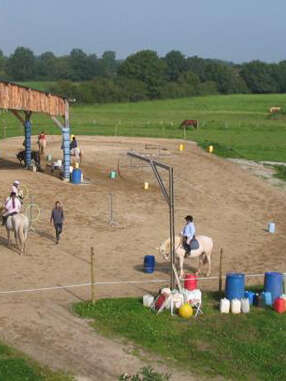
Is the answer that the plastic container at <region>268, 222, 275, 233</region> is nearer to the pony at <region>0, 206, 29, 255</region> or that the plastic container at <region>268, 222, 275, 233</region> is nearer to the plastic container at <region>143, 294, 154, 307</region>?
the pony at <region>0, 206, 29, 255</region>

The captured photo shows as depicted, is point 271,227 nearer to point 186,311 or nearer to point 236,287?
point 236,287

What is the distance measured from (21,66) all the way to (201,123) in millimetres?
113106

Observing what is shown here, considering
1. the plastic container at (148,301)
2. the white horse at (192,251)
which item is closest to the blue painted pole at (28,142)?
the white horse at (192,251)

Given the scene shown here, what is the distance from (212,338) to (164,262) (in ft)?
21.3

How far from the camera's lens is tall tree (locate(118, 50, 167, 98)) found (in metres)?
122

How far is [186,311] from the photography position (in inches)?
639

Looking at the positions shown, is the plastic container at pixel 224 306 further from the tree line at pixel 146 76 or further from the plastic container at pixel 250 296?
the tree line at pixel 146 76

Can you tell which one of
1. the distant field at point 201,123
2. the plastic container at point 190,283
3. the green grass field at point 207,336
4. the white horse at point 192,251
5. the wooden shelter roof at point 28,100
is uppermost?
the wooden shelter roof at point 28,100

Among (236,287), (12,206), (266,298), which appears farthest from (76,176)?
(266,298)

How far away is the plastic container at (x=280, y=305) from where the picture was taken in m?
17.0

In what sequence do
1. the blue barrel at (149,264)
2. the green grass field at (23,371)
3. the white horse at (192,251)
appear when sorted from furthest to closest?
the blue barrel at (149,264) < the white horse at (192,251) < the green grass field at (23,371)

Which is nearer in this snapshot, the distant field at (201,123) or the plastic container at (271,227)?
the plastic container at (271,227)

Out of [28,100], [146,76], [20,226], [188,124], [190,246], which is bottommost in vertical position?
[190,246]

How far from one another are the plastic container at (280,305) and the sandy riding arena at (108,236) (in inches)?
102
